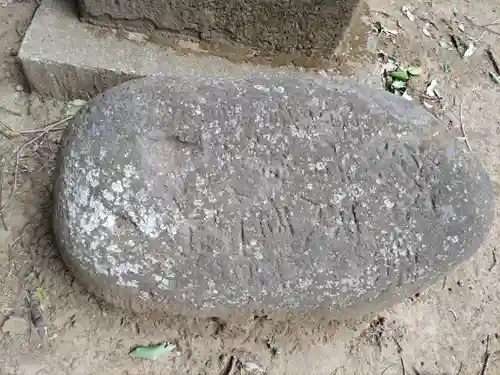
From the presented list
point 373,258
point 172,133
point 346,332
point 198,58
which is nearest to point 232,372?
point 346,332

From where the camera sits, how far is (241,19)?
8.77ft

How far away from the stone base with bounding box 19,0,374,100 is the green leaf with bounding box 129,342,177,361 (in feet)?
3.73

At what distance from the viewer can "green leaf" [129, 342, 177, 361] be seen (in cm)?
212

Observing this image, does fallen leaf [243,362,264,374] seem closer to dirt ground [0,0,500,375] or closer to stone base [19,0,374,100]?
dirt ground [0,0,500,375]

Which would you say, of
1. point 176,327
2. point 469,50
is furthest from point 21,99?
point 469,50

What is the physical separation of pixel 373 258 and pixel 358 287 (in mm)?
104

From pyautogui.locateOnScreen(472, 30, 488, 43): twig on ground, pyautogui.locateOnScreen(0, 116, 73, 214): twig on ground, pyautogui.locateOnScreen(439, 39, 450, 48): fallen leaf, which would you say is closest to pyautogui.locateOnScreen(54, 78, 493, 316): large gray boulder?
pyautogui.locateOnScreen(0, 116, 73, 214): twig on ground

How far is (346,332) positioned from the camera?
7.50ft

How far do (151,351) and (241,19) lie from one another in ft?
4.62

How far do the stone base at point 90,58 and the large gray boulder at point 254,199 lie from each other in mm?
786

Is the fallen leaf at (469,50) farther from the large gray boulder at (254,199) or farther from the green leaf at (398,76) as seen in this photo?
the large gray boulder at (254,199)

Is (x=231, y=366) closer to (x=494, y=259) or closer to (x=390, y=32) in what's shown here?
(x=494, y=259)

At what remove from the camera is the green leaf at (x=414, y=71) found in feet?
10.3

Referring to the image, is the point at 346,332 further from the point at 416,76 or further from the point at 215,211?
the point at 416,76
